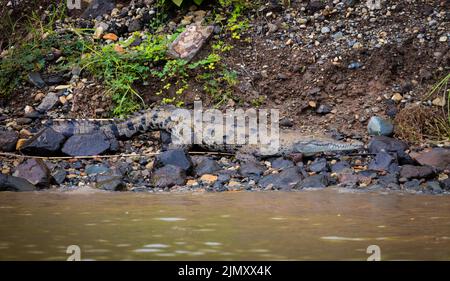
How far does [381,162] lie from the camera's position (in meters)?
6.45

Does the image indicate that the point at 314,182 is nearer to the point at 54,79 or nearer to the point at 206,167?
the point at 206,167

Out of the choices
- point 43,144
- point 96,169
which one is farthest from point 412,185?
point 43,144

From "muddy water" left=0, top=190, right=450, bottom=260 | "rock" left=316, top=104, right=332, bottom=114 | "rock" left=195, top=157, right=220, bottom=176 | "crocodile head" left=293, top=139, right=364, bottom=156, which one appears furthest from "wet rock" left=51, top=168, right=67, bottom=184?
"rock" left=316, top=104, right=332, bottom=114

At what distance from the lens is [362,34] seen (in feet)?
26.5

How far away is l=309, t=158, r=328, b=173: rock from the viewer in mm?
6535

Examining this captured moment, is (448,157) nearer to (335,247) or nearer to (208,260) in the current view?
(335,247)

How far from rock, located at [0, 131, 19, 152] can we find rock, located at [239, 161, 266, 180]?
2.47 metres

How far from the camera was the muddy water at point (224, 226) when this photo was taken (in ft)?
12.4

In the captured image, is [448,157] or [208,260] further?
[448,157]

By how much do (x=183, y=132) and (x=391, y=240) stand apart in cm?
378

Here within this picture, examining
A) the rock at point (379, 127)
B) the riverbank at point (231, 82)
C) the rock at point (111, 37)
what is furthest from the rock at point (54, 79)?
the rock at point (379, 127)

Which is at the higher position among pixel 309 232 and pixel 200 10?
pixel 200 10

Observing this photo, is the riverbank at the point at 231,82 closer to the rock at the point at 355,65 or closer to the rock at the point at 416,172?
the rock at the point at 355,65
